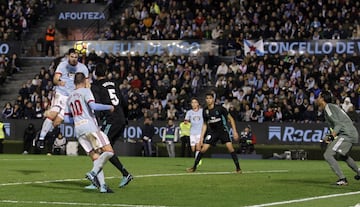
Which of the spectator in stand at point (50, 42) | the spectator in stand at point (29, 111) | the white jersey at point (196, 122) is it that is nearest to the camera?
the white jersey at point (196, 122)

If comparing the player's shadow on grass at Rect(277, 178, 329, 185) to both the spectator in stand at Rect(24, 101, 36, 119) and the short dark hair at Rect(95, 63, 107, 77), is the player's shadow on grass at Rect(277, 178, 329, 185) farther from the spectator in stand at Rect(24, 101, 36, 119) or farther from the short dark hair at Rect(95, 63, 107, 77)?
the spectator in stand at Rect(24, 101, 36, 119)

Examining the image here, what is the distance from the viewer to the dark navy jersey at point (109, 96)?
16.4 m

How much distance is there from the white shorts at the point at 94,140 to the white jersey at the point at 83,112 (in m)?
0.08

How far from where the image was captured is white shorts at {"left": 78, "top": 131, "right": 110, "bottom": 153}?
15.2 metres

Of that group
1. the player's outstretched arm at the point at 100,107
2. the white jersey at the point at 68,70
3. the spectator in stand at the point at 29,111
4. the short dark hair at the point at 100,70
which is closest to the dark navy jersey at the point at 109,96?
the short dark hair at the point at 100,70

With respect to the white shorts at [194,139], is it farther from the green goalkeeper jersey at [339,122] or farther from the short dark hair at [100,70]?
the short dark hair at [100,70]

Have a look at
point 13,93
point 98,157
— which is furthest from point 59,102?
point 13,93

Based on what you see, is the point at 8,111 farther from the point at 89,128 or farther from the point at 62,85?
the point at 89,128

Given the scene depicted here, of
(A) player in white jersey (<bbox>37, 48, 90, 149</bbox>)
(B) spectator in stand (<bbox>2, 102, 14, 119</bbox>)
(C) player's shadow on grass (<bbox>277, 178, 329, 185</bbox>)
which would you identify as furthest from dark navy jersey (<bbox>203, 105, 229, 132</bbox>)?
(B) spectator in stand (<bbox>2, 102, 14, 119</bbox>)

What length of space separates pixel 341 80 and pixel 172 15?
12050 millimetres

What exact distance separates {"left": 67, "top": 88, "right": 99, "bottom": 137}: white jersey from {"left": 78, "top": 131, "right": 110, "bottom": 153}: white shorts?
8 centimetres

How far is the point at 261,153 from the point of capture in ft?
122

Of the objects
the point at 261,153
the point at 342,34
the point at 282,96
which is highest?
the point at 342,34

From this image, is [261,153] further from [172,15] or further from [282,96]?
[172,15]
